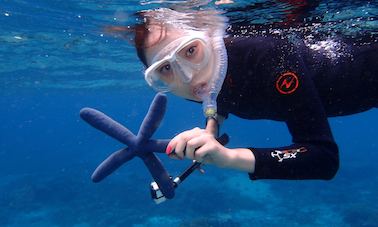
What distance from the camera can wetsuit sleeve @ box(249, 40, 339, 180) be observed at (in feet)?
9.62

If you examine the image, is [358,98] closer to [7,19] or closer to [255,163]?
[255,163]

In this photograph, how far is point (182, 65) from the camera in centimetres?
376

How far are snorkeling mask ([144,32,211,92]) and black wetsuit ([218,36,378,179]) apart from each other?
0.31 m

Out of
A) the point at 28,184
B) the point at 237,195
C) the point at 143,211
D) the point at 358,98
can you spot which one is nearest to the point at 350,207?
the point at 237,195

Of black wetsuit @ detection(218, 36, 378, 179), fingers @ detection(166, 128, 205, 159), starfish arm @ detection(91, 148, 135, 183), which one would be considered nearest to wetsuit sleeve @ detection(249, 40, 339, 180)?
black wetsuit @ detection(218, 36, 378, 179)

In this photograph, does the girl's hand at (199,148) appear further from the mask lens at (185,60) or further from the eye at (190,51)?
the eye at (190,51)

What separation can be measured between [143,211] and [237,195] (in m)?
5.34

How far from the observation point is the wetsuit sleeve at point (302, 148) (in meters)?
2.93

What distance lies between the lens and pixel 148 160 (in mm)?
3561

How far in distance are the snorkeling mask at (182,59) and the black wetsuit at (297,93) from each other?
0.31 meters

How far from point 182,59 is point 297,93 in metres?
1.27

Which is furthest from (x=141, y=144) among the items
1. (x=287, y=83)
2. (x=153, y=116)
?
(x=287, y=83)

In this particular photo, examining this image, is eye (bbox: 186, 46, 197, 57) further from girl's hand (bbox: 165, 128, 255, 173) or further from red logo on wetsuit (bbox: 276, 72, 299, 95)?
girl's hand (bbox: 165, 128, 255, 173)

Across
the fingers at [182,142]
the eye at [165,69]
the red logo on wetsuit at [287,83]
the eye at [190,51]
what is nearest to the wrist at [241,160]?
the fingers at [182,142]
